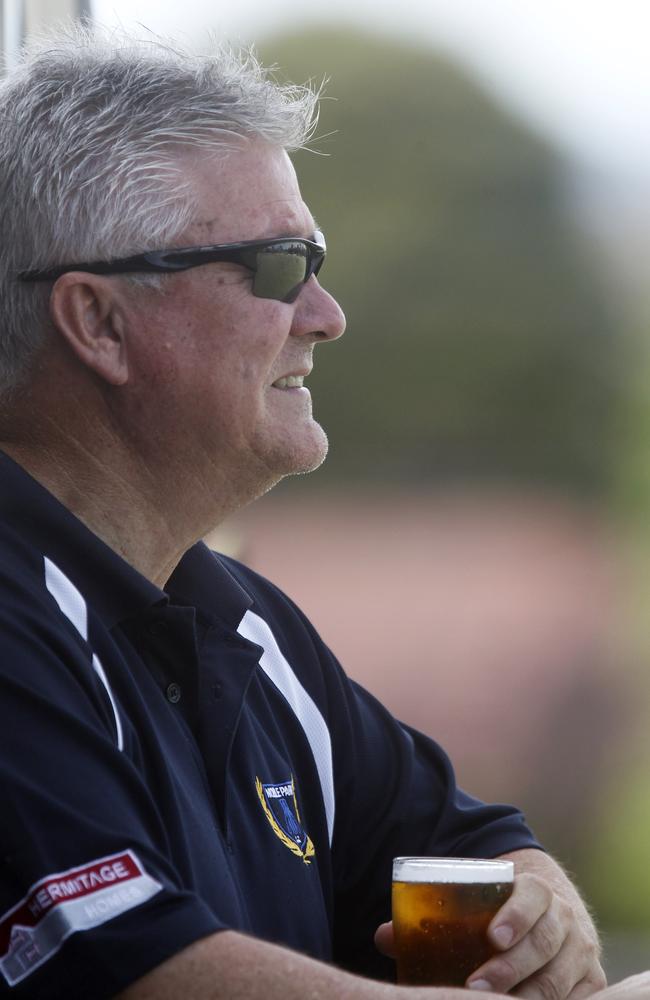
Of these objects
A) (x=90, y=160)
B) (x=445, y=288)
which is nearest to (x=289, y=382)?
(x=90, y=160)

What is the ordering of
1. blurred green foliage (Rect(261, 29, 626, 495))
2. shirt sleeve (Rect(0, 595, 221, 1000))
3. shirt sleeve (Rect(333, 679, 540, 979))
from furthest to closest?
blurred green foliage (Rect(261, 29, 626, 495))
shirt sleeve (Rect(333, 679, 540, 979))
shirt sleeve (Rect(0, 595, 221, 1000))

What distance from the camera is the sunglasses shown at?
52.2 inches

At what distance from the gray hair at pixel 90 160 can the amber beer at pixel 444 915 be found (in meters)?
0.69

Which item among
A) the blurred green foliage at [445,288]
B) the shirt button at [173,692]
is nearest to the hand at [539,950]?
the shirt button at [173,692]

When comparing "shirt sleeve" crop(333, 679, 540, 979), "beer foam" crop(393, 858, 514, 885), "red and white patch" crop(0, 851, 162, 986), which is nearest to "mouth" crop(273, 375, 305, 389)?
"shirt sleeve" crop(333, 679, 540, 979)

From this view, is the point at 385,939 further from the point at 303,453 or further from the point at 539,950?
the point at 303,453

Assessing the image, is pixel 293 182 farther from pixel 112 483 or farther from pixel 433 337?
pixel 433 337

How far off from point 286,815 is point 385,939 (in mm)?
207

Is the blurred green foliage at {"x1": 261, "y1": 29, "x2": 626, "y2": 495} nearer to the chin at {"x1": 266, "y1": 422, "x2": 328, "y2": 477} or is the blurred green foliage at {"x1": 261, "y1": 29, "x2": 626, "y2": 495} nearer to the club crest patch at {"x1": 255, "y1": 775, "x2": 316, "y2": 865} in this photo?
the chin at {"x1": 266, "y1": 422, "x2": 328, "y2": 477}

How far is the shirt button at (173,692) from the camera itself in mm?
1232

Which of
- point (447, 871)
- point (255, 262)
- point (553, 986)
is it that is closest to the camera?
point (447, 871)

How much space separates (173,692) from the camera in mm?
1238

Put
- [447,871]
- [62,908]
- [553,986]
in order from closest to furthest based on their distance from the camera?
[62,908]
[447,871]
[553,986]

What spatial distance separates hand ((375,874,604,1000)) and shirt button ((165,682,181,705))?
1.28 ft
